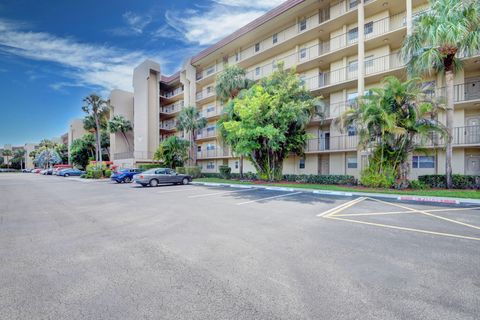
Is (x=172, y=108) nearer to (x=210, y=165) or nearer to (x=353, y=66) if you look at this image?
(x=210, y=165)

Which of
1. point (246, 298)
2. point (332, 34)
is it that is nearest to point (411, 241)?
point (246, 298)

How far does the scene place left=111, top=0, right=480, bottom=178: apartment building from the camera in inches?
595

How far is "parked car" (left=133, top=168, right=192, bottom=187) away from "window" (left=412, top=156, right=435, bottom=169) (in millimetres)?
18780

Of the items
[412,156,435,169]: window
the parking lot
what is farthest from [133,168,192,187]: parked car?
[412,156,435,169]: window

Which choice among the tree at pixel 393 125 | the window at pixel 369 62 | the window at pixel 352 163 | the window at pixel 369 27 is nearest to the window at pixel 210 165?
the window at pixel 352 163

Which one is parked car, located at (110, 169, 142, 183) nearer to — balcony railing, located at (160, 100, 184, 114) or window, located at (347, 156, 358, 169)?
balcony railing, located at (160, 100, 184, 114)

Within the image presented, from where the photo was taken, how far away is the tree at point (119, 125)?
35.3 m

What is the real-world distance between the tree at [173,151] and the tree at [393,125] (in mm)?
19321

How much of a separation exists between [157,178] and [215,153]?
1135cm

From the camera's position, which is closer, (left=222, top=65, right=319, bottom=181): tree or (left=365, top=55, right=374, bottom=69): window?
(left=222, top=65, right=319, bottom=181): tree

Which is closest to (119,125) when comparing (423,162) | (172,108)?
(172,108)

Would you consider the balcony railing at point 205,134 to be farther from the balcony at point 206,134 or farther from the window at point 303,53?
the window at point 303,53

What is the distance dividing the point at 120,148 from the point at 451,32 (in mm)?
41385

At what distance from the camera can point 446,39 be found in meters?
11.9
